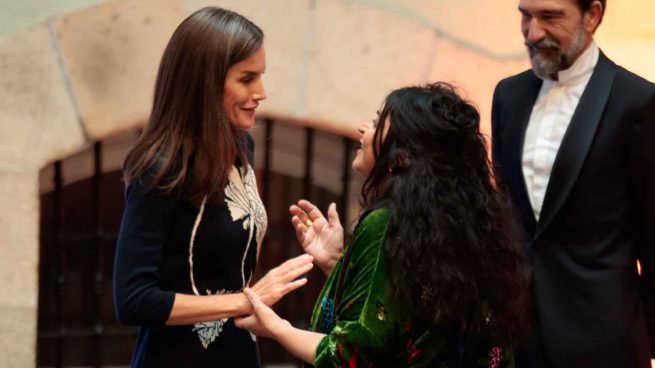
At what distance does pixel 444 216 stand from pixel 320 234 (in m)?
0.62

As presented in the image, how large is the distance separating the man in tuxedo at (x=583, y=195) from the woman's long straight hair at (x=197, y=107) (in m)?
0.98

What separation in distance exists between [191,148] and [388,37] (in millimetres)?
1991

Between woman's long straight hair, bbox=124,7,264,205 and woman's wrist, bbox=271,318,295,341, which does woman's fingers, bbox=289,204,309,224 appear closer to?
woman's long straight hair, bbox=124,7,264,205

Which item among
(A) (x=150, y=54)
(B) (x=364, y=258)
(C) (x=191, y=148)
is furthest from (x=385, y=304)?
(A) (x=150, y=54)

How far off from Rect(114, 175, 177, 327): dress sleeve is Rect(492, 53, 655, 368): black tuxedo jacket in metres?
1.16

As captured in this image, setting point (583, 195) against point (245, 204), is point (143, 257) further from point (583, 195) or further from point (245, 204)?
point (583, 195)

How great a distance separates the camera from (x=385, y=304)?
2.37m

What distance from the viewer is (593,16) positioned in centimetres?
320

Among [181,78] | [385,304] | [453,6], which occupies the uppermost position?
[453,6]

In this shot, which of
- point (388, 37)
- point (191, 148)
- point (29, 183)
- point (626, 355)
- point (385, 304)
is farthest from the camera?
point (388, 37)

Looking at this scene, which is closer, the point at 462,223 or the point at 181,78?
the point at 462,223

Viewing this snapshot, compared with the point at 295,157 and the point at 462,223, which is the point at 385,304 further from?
the point at 295,157

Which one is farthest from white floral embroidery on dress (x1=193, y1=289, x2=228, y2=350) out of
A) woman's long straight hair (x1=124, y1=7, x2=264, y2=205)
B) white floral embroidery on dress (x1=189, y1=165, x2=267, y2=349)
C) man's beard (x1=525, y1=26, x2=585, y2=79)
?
man's beard (x1=525, y1=26, x2=585, y2=79)

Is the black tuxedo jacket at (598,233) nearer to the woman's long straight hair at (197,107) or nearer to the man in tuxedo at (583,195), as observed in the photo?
the man in tuxedo at (583,195)
